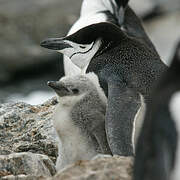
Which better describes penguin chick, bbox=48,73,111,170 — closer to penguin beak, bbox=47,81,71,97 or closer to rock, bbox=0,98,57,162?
penguin beak, bbox=47,81,71,97

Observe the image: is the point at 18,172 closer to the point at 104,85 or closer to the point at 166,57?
the point at 104,85

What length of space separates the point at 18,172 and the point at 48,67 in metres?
8.29

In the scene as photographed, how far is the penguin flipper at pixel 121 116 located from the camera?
4.64 m

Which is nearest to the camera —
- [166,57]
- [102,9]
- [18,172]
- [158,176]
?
[158,176]

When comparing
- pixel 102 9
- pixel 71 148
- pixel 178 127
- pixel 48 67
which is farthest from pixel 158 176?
pixel 48 67

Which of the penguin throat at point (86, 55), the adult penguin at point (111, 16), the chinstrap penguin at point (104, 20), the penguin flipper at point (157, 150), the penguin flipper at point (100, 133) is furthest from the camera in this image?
the adult penguin at point (111, 16)

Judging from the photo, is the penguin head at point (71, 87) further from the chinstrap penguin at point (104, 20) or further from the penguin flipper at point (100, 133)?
the chinstrap penguin at point (104, 20)

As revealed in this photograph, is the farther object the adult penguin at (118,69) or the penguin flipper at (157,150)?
the adult penguin at (118,69)

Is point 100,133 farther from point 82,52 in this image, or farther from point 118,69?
point 82,52

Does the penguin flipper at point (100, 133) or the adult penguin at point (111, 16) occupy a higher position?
the adult penguin at point (111, 16)

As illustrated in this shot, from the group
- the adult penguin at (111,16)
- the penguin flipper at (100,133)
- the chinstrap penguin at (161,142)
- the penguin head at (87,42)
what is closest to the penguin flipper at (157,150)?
the chinstrap penguin at (161,142)

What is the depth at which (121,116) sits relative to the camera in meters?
4.78

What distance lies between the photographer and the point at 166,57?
37.2 ft

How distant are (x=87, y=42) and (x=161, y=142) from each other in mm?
2262
